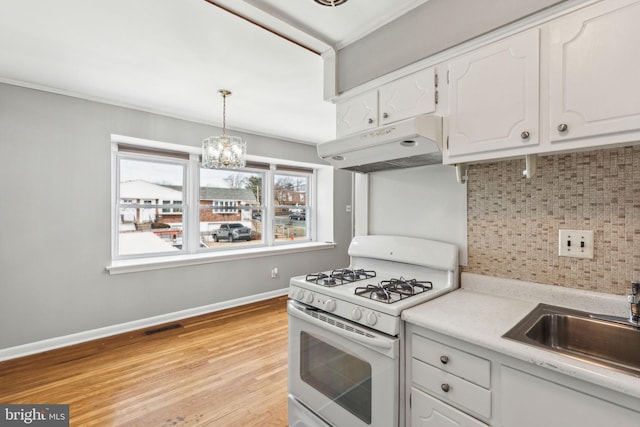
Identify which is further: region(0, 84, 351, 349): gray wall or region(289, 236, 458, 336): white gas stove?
region(0, 84, 351, 349): gray wall

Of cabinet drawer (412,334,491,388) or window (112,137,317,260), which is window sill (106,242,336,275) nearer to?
window (112,137,317,260)

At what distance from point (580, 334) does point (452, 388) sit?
574mm

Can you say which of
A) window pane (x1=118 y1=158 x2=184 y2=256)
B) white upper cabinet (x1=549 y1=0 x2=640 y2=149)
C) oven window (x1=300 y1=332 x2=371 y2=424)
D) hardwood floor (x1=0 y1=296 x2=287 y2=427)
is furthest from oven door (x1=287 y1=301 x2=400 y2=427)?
window pane (x1=118 y1=158 x2=184 y2=256)

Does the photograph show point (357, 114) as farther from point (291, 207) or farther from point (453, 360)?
point (291, 207)

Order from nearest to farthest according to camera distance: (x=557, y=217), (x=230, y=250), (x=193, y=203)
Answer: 1. (x=557, y=217)
2. (x=193, y=203)
3. (x=230, y=250)

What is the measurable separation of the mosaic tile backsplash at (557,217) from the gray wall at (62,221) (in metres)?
3.13

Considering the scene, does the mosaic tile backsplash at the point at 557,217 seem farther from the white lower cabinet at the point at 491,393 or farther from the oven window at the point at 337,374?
the oven window at the point at 337,374

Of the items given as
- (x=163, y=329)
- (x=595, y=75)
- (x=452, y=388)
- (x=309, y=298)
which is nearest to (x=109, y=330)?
(x=163, y=329)

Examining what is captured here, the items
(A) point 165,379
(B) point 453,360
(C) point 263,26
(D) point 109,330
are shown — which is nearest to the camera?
(B) point 453,360

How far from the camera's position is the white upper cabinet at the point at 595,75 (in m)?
0.99

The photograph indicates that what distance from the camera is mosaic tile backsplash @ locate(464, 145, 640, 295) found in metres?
1.24

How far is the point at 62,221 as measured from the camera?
2742 millimetres

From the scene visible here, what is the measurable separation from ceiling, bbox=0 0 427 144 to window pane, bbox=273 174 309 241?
71.5 inches

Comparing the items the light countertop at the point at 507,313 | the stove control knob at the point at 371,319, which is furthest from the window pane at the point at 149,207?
the light countertop at the point at 507,313
